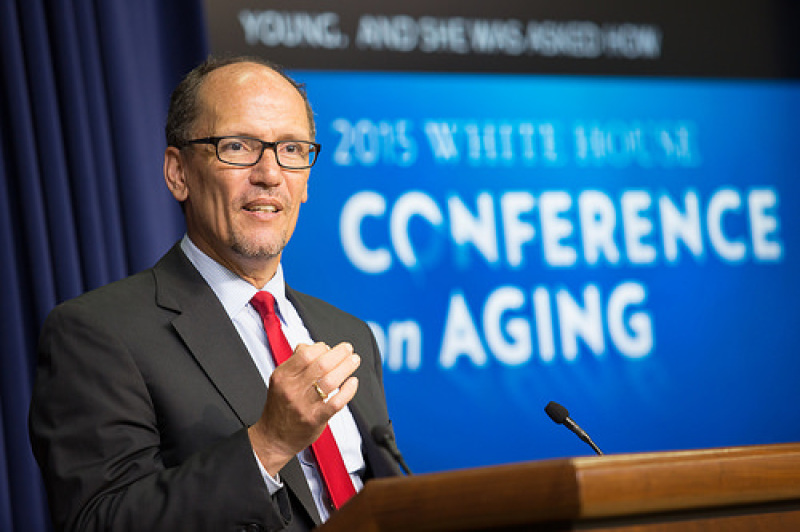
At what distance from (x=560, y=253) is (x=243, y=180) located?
161 centimetres

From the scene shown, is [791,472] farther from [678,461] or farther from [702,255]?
[702,255]

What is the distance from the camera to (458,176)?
3227 millimetres

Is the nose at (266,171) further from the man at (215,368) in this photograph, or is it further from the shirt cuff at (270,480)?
the shirt cuff at (270,480)

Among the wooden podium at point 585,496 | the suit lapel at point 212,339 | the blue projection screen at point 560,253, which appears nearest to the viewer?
the wooden podium at point 585,496

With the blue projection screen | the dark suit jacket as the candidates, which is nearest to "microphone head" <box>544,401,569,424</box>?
the dark suit jacket

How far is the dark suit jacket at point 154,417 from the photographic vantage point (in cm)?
150

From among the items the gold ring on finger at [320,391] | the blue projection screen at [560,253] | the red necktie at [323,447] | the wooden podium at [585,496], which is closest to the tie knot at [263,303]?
the red necktie at [323,447]

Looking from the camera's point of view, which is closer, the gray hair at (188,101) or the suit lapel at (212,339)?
the suit lapel at (212,339)

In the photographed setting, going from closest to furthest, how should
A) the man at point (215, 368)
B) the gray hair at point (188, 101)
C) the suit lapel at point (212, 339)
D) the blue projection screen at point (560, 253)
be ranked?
the man at point (215, 368)
the suit lapel at point (212, 339)
the gray hair at point (188, 101)
the blue projection screen at point (560, 253)

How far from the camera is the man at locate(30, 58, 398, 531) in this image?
4.91 ft

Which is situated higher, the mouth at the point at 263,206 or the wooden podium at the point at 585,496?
the mouth at the point at 263,206

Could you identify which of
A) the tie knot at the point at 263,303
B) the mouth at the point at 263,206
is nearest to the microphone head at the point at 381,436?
the tie knot at the point at 263,303

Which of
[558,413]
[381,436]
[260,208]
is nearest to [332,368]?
[381,436]

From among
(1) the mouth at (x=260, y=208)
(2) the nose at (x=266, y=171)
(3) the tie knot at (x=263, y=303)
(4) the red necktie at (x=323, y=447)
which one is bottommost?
(4) the red necktie at (x=323, y=447)
